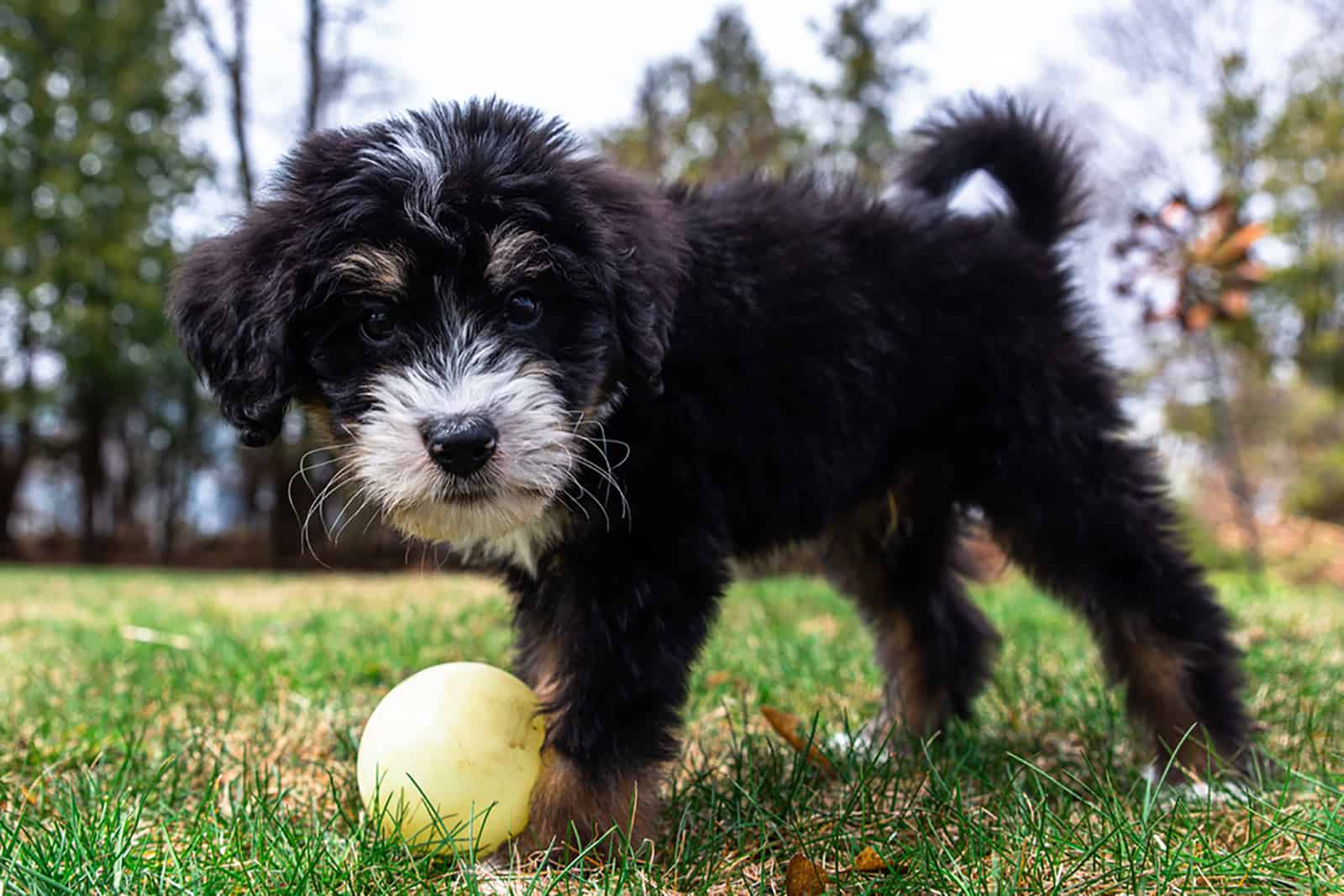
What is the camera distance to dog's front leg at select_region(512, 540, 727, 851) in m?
2.49

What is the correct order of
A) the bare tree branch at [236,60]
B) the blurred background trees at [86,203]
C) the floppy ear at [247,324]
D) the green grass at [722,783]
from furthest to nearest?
the blurred background trees at [86,203] → the bare tree branch at [236,60] → the floppy ear at [247,324] → the green grass at [722,783]

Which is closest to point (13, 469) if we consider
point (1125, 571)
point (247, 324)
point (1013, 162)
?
point (247, 324)

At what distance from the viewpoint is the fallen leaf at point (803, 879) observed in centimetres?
220

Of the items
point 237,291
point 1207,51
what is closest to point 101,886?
point 237,291

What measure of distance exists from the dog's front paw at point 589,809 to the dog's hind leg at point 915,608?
1.51m

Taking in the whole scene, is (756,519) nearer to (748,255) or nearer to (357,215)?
(748,255)

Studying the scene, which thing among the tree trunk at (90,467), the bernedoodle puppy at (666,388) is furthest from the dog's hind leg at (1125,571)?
the tree trunk at (90,467)

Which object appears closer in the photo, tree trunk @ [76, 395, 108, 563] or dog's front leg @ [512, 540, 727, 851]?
dog's front leg @ [512, 540, 727, 851]

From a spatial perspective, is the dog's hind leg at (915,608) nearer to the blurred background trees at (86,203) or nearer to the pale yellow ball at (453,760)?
the pale yellow ball at (453,760)

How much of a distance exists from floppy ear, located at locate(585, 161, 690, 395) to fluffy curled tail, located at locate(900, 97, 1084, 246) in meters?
1.59

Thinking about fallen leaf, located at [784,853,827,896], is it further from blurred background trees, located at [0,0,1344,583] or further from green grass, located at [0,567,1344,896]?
blurred background trees, located at [0,0,1344,583]

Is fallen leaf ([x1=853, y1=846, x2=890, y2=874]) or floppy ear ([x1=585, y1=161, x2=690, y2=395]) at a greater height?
floppy ear ([x1=585, y1=161, x2=690, y2=395])

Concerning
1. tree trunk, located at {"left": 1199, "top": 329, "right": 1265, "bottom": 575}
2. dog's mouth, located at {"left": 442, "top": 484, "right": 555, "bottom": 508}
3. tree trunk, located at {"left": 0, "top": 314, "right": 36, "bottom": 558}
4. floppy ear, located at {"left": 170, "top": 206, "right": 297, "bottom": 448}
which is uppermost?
floppy ear, located at {"left": 170, "top": 206, "right": 297, "bottom": 448}

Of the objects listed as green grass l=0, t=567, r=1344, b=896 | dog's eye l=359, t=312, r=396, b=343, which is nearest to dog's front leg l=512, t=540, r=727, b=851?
green grass l=0, t=567, r=1344, b=896
